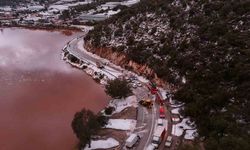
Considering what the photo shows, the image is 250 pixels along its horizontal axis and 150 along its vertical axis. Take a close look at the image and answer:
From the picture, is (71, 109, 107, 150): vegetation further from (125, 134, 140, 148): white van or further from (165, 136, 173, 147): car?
(165, 136, 173, 147): car

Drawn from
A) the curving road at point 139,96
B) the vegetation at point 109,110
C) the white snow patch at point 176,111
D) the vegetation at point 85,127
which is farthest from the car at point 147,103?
the vegetation at point 85,127

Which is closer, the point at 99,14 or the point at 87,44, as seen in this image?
the point at 87,44

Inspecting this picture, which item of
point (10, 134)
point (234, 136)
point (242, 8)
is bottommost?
point (10, 134)

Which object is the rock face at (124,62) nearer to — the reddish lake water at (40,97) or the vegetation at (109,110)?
the reddish lake water at (40,97)

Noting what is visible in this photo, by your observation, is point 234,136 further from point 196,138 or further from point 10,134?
point 10,134

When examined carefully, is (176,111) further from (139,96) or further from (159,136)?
(139,96)

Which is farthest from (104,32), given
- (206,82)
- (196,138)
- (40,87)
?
(196,138)
